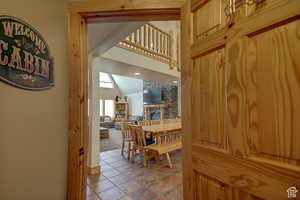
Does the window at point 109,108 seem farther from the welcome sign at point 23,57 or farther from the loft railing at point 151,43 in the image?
the welcome sign at point 23,57

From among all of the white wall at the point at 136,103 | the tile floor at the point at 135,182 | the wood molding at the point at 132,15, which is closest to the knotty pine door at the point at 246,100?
the wood molding at the point at 132,15

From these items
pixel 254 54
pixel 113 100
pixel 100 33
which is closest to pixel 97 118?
pixel 100 33

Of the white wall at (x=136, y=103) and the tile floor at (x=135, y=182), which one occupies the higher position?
the white wall at (x=136, y=103)

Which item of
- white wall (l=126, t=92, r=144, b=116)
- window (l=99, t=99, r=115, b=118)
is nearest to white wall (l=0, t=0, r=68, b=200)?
white wall (l=126, t=92, r=144, b=116)

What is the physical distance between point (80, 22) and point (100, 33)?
2.83 feet

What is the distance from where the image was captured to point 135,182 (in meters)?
2.47

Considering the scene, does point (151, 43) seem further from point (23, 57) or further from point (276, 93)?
point (276, 93)

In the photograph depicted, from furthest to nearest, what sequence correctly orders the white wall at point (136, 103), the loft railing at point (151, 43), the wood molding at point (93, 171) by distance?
the white wall at point (136, 103) → the loft railing at point (151, 43) → the wood molding at point (93, 171)

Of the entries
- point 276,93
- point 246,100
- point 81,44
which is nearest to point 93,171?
point 81,44

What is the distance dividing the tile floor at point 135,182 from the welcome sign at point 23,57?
1811 mm

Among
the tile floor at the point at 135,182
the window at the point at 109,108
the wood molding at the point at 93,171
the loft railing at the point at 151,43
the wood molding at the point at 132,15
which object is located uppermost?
the loft railing at the point at 151,43

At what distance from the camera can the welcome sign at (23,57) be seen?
31.7 inches

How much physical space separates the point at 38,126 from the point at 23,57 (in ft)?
1.46

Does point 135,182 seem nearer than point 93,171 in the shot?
Yes
